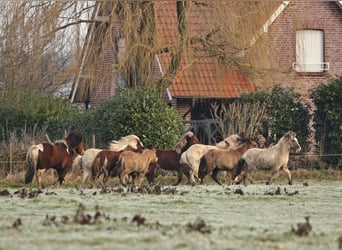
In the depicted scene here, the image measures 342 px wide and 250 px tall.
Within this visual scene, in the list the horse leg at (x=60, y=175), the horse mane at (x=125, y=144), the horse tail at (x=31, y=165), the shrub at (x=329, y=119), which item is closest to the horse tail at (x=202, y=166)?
the horse mane at (x=125, y=144)

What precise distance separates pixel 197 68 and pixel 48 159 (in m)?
12.6

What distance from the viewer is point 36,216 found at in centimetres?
1572

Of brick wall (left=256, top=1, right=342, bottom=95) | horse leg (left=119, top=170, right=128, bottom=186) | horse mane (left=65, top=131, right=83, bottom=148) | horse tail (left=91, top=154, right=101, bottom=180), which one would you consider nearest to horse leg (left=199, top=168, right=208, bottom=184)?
horse leg (left=119, top=170, right=128, bottom=186)

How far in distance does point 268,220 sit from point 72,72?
65.5ft

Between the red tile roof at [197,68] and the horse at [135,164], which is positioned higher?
the red tile roof at [197,68]

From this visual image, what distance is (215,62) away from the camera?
35625mm

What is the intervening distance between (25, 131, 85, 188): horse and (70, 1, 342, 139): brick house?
290 inches

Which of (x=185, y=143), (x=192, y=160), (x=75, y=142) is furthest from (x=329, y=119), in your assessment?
(x=75, y=142)

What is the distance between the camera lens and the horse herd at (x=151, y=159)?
26.0m

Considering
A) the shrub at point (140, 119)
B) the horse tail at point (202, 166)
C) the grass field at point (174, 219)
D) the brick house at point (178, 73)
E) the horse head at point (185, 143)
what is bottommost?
the grass field at point (174, 219)

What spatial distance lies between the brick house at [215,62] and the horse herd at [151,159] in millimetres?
6118

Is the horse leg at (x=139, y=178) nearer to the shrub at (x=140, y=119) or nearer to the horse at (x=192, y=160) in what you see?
the horse at (x=192, y=160)

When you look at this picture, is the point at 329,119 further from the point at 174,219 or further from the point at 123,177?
the point at 174,219

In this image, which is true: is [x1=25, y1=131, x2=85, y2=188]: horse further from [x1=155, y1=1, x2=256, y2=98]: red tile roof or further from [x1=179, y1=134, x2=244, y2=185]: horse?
[x1=155, y1=1, x2=256, y2=98]: red tile roof
